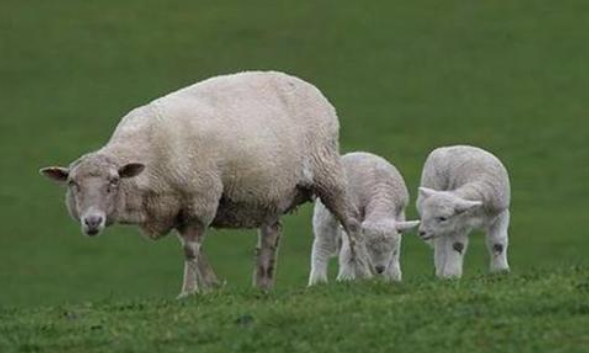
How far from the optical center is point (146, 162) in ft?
58.0

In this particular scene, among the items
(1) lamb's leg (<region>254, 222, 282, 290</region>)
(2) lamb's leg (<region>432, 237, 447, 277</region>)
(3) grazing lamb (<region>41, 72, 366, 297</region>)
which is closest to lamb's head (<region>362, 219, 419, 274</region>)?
(2) lamb's leg (<region>432, 237, 447, 277</region>)

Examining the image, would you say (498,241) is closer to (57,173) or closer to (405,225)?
(405,225)

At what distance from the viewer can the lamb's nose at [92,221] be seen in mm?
17109

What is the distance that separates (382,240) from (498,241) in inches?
51.9

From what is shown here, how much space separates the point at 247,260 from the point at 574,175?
6494 millimetres

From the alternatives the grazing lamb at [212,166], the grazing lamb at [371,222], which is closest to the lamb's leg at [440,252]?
the grazing lamb at [371,222]

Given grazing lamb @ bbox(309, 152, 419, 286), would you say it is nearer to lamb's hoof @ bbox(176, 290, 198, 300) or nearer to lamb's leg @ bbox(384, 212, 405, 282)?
lamb's leg @ bbox(384, 212, 405, 282)

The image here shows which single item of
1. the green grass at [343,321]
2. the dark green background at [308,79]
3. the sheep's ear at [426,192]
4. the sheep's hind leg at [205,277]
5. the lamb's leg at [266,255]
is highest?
the dark green background at [308,79]

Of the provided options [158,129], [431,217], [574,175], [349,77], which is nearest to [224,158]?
[158,129]

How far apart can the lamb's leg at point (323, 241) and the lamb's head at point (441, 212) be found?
1080 mm

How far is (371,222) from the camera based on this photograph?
20797 mm

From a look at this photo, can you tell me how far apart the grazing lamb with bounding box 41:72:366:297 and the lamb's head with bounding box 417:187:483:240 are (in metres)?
1.72

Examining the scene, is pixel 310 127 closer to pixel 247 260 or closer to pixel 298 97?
pixel 298 97

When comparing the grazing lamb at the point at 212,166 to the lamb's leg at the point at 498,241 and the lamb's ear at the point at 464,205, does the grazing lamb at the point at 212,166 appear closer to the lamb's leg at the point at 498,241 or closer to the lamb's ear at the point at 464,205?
the lamb's ear at the point at 464,205
